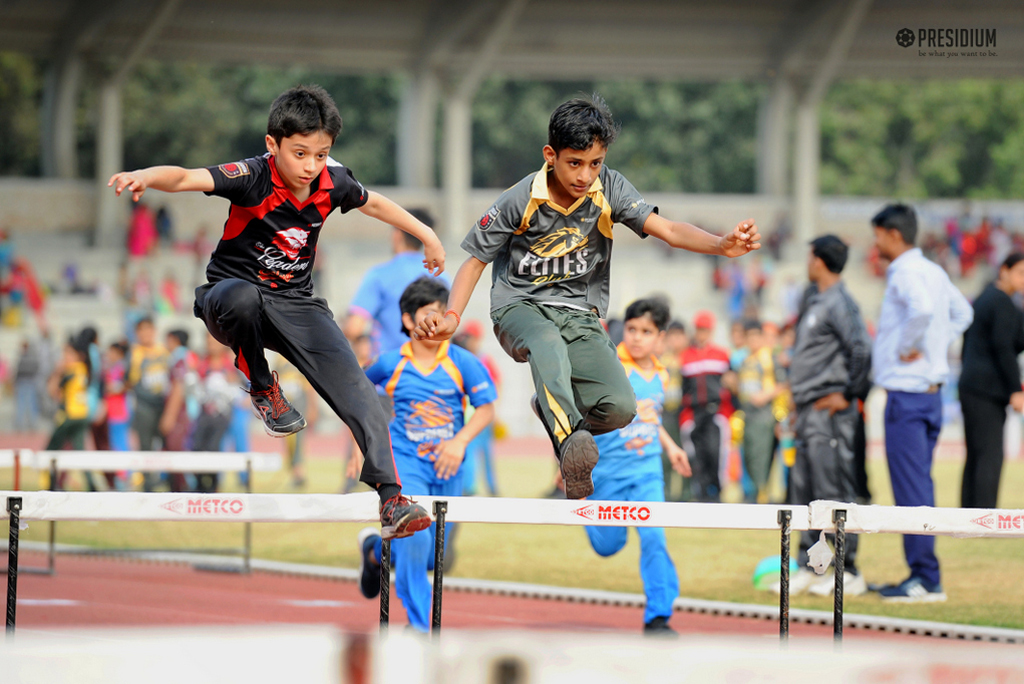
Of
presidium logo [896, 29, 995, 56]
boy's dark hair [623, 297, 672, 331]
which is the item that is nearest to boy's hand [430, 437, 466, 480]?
boy's dark hair [623, 297, 672, 331]

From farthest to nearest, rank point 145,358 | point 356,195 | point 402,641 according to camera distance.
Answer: point 145,358
point 356,195
point 402,641

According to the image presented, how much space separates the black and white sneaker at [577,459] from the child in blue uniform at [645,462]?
58.6 inches

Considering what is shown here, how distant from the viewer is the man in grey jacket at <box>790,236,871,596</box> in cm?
773

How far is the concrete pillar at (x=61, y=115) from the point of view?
98.1 feet

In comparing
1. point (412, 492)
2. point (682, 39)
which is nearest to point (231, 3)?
point (682, 39)

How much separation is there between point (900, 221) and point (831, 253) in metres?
0.51

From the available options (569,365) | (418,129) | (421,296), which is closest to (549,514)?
(569,365)

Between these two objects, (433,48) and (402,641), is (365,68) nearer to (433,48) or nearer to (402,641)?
(433,48)

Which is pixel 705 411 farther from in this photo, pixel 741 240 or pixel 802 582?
pixel 741 240

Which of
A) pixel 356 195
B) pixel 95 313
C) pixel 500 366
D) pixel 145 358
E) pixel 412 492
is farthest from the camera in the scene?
pixel 95 313

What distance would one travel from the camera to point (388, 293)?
25.6 feet

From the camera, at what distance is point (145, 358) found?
1312 cm

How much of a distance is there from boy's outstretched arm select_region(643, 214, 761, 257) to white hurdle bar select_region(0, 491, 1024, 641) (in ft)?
3.64

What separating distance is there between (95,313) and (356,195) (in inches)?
931
